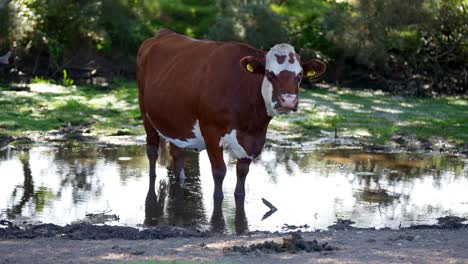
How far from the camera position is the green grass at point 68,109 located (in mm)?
16750

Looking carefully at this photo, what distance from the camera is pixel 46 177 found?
1262cm

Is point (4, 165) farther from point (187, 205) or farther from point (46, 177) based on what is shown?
point (187, 205)

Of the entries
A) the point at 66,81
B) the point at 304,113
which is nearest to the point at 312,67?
the point at 304,113

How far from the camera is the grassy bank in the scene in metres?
17.0

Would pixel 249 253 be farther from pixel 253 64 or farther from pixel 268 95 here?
pixel 253 64

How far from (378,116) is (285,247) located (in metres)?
10.8

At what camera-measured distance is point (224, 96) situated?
11281mm

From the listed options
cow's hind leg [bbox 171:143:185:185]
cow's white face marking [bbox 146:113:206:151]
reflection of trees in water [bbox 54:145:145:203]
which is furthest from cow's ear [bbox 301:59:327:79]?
reflection of trees in water [bbox 54:145:145:203]

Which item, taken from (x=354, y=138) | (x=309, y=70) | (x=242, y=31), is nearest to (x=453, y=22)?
(x=242, y=31)

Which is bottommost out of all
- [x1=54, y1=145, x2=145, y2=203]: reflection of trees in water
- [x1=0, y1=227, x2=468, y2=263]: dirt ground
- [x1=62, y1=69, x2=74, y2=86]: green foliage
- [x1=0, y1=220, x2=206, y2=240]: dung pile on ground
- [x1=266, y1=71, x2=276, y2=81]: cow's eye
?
[x1=0, y1=220, x2=206, y2=240]: dung pile on ground

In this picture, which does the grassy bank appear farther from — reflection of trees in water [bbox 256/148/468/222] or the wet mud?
the wet mud

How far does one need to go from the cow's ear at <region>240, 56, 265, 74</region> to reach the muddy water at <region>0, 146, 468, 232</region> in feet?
5.09

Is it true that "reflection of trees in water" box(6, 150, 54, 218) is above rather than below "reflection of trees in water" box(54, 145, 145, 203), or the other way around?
below

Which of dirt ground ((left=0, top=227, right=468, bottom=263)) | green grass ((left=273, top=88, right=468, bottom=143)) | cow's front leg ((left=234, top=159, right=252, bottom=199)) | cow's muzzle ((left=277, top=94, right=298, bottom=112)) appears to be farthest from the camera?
green grass ((left=273, top=88, right=468, bottom=143))
